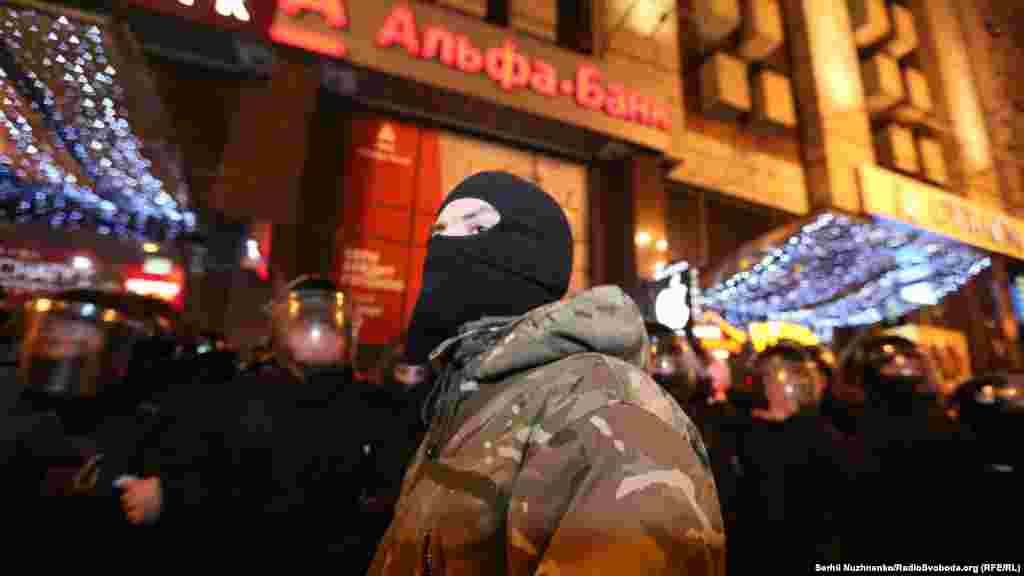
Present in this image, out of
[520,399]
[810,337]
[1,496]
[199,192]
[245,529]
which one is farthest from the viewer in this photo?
[810,337]

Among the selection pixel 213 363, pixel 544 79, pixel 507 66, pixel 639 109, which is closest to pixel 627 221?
pixel 639 109

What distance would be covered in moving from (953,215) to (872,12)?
9.07 meters

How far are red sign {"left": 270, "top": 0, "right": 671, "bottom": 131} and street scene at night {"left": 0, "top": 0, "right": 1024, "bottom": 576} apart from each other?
0.16 feet

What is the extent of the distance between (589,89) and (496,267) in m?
7.92

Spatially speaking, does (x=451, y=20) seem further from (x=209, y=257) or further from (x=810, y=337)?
(x=810, y=337)

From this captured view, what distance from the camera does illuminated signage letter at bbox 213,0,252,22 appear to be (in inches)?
103

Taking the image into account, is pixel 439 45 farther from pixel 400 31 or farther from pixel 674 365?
pixel 674 365

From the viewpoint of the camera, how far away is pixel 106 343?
296 centimetres

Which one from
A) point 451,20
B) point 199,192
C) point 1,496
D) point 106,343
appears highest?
point 451,20

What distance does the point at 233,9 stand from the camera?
2646mm

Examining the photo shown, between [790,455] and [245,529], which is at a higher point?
[790,455]

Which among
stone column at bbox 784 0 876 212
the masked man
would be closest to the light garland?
stone column at bbox 784 0 876 212

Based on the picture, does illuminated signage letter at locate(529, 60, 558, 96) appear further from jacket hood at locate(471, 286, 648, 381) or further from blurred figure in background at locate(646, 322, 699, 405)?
jacket hood at locate(471, 286, 648, 381)

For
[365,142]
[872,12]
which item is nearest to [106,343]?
[365,142]
